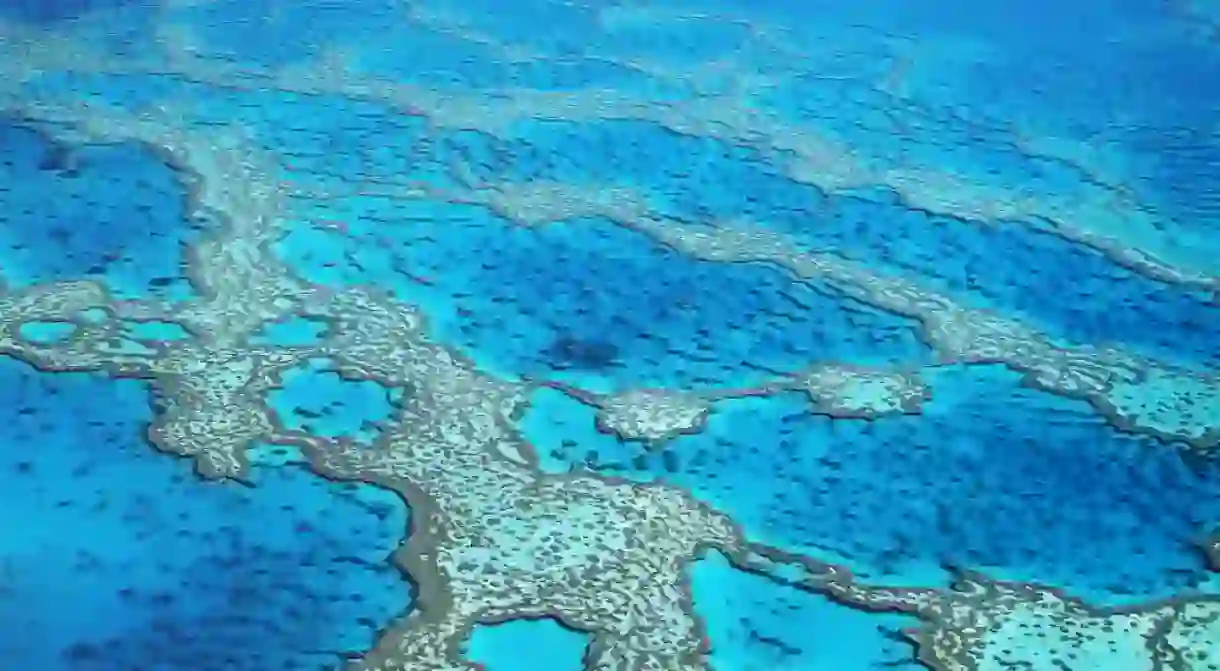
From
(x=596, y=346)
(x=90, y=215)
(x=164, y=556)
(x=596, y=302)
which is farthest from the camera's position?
(x=90, y=215)

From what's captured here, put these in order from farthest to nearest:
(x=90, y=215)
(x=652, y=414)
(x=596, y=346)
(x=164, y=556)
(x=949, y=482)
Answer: (x=90, y=215) < (x=596, y=346) < (x=652, y=414) < (x=949, y=482) < (x=164, y=556)

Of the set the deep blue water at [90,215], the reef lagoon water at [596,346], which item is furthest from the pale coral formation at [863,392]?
the deep blue water at [90,215]

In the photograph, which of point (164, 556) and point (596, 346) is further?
point (596, 346)

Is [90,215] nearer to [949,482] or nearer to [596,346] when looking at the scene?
[596,346]

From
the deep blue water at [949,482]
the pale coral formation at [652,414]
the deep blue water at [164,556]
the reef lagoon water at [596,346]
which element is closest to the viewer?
the deep blue water at [164,556]

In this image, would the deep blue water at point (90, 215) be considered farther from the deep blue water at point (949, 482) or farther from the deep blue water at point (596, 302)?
the deep blue water at point (949, 482)

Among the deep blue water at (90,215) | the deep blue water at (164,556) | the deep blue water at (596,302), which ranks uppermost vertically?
the deep blue water at (596,302)

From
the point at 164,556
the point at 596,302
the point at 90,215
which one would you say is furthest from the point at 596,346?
the point at 90,215

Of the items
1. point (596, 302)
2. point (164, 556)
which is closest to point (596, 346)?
point (596, 302)

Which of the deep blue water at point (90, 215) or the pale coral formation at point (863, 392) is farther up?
the pale coral formation at point (863, 392)
